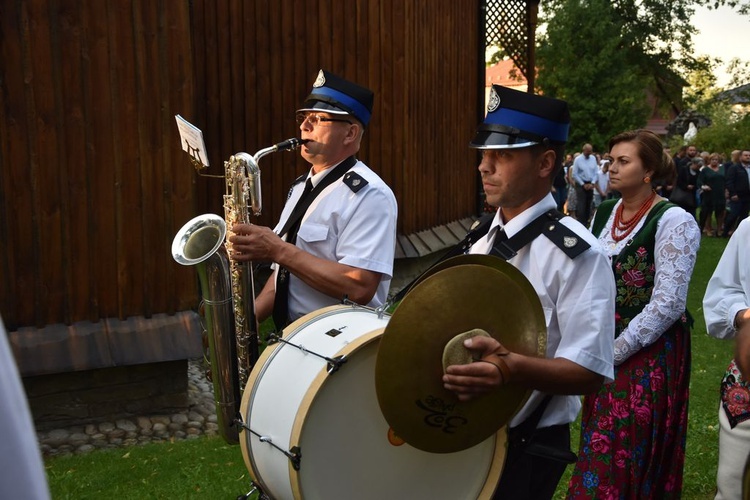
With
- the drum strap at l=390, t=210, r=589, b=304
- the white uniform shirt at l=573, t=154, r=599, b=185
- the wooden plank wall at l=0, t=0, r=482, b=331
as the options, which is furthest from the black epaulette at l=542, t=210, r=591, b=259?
the white uniform shirt at l=573, t=154, r=599, b=185

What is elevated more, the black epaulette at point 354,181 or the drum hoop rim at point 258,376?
the black epaulette at point 354,181

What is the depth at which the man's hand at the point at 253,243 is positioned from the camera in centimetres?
334

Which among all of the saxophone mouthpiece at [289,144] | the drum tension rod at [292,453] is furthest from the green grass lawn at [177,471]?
the drum tension rod at [292,453]

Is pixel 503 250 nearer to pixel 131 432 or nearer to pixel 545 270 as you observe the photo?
pixel 545 270

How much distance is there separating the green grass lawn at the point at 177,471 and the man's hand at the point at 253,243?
1.66 metres

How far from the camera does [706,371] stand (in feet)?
23.5

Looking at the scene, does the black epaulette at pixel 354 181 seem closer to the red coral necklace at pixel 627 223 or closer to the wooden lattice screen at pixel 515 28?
the red coral necklace at pixel 627 223

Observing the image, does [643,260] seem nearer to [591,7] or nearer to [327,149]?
[327,149]

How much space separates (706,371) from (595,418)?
151 inches

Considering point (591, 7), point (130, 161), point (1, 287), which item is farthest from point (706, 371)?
point (591, 7)

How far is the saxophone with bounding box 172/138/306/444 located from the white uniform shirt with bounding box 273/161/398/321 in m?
0.25

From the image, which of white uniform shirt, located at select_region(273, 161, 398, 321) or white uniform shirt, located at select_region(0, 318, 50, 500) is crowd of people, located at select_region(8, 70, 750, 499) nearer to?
white uniform shirt, located at select_region(273, 161, 398, 321)

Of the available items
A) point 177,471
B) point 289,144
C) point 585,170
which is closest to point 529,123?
point 289,144

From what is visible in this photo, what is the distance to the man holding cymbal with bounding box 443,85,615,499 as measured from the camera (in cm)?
229
